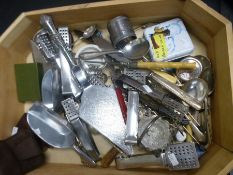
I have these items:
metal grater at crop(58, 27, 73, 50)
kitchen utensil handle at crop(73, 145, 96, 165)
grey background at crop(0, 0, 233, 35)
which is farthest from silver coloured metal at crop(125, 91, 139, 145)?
grey background at crop(0, 0, 233, 35)

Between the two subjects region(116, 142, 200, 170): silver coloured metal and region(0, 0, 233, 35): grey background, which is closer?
region(116, 142, 200, 170): silver coloured metal

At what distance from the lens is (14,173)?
0.79 metres

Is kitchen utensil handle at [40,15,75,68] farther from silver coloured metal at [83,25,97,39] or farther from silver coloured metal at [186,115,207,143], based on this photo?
silver coloured metal at [186,115,207,143]

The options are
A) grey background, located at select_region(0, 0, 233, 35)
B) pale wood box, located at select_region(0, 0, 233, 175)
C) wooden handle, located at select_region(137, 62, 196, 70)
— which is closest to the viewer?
pale wood box, located at select_region(0, 0, 233, 175)

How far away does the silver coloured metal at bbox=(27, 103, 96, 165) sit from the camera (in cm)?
84

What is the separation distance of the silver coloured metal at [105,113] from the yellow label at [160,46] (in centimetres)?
16

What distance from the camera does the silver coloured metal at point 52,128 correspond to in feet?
2.75

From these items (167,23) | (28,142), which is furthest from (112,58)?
(28,142)

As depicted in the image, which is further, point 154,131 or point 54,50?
point 54,50

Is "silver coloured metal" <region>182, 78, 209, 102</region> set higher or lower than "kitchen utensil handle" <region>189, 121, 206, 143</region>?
higher

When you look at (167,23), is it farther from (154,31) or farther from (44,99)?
(44,99)

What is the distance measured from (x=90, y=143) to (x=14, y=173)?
211 millimetres

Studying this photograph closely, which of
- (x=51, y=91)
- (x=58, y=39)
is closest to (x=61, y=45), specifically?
(x=58, y=39)

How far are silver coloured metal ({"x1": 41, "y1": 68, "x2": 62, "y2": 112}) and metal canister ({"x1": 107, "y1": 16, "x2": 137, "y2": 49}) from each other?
0.20m
